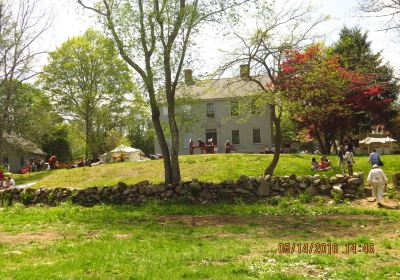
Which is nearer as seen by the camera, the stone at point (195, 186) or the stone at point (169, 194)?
the stone at point (195, 186)

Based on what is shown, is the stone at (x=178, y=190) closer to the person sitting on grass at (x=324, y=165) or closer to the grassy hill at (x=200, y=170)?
the grassy hill at (x=200, y=170)

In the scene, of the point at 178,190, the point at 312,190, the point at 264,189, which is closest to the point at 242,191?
the point at 264,189

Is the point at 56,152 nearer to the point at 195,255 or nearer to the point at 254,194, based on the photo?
the point at 254,194

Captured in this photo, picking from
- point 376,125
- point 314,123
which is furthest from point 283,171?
point 376,125

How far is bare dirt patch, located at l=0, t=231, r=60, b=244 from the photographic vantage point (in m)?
10.6

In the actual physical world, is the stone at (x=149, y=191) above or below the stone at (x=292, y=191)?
above

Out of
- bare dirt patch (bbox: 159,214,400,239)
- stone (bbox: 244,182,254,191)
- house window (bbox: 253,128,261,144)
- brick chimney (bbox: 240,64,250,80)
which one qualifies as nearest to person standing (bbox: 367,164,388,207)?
bare dirt patch (bbox: 159,214,400,239)

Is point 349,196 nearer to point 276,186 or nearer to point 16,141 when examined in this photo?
point 276,186

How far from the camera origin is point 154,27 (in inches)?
700

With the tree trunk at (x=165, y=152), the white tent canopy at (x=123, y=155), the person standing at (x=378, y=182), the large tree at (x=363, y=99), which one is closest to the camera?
the person standing at (x=378, y=182)

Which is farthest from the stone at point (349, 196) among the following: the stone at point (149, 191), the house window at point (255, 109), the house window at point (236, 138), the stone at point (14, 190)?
the house window at point (236, 138)

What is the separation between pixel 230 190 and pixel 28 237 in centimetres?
817

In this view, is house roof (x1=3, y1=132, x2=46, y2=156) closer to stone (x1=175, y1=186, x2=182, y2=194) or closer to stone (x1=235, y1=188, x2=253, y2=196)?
stone (x1=175, y1=186, x2=182, y2=194)

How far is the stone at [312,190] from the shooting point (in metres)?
16.6
